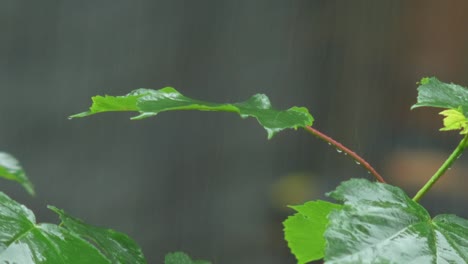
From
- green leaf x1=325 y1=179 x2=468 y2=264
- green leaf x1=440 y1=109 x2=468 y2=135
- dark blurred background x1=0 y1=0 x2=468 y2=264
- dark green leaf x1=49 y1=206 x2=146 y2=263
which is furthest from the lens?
dark blurred background x1=0 y1=0 x2=468 y2=264

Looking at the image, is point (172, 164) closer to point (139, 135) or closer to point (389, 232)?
point (139, 135)

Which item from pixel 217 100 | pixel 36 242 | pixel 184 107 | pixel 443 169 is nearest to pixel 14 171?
pixel 36 242

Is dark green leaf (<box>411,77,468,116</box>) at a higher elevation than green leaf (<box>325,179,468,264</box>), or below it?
higher

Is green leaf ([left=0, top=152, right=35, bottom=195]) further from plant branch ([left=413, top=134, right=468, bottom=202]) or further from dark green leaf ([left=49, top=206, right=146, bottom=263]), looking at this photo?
plant branch ([left=413, top=134, right=468, bottom=202])

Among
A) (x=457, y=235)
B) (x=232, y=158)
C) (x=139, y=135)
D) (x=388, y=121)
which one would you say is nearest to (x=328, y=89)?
(x=388, y=121)

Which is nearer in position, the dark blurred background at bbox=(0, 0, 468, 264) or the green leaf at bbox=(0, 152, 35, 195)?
the green leaf at bbox=(0, 152, 35, 195)

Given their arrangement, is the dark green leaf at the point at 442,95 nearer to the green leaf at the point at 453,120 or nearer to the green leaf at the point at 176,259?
the green leaf at the point at 453,120

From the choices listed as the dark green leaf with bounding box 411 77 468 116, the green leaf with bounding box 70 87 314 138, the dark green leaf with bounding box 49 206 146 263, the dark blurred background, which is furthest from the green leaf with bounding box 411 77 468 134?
the dark blurred background
